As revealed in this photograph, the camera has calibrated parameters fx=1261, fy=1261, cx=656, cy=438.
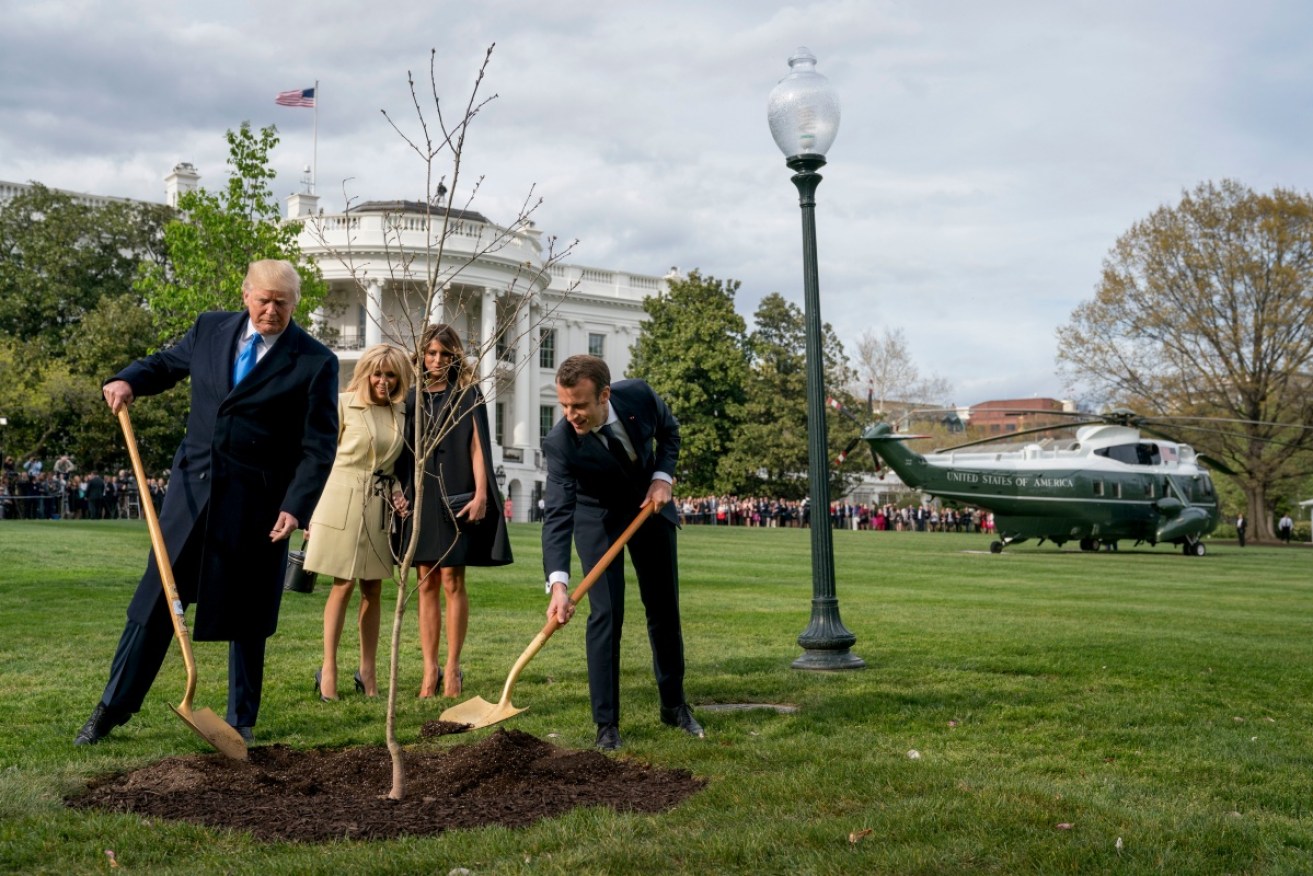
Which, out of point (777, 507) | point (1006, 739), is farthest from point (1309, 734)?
point (777, 507)

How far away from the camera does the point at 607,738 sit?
6.00 metres

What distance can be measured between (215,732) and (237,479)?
1197mm

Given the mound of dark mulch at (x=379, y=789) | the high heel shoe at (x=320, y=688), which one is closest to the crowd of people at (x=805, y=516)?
the high heel shoe at (x=320, y=688)

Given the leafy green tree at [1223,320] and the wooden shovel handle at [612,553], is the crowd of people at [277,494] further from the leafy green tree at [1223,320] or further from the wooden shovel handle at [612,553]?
the leafy green tree at [1223,320]

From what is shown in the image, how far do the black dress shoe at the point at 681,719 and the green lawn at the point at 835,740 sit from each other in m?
0.08

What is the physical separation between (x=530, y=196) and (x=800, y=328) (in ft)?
206

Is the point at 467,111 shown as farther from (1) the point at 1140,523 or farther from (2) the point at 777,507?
(2) the point at 777,507

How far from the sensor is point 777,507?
204 ft

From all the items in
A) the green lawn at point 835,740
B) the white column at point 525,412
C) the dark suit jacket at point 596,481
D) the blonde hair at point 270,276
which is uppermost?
the white column at point 525,412

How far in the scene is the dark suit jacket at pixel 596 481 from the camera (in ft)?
19.9

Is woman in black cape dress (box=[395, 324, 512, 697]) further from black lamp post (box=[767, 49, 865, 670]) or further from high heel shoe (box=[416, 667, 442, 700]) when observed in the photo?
black lamp post (box=[767, 49, 865, 670])

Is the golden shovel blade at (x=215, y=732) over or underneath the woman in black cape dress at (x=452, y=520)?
underneath

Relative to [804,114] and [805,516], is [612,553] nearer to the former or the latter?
[804,114]

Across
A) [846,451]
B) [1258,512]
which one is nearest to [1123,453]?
[846,451]
